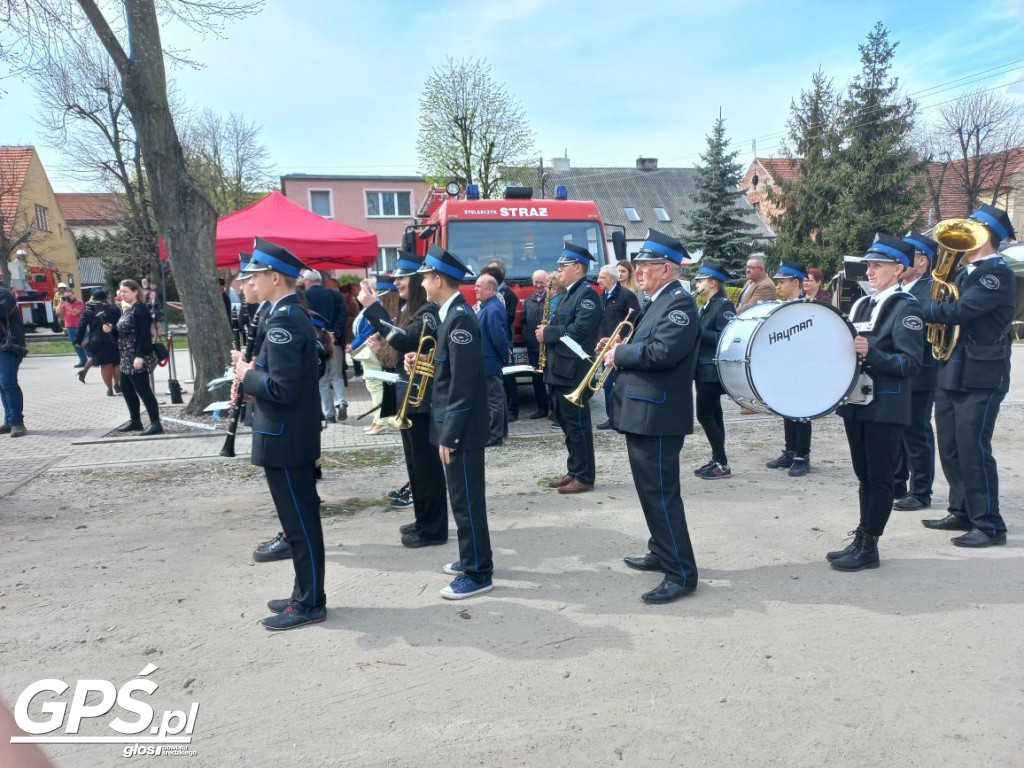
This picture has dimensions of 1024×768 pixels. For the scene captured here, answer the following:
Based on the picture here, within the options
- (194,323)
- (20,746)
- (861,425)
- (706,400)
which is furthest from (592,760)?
(194,323)

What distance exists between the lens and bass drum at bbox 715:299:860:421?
14.0 ft

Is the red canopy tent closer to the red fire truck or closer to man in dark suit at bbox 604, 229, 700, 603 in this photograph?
the red fire truck

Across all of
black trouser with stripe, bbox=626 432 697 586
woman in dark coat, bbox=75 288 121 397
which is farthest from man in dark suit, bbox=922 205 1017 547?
woman in dark coat, bbox=75 288 121 397

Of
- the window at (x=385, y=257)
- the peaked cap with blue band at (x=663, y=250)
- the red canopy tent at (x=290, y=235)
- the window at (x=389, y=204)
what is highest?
the window at (x=389, y=204)

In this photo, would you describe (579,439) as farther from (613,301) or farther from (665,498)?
(613,301)

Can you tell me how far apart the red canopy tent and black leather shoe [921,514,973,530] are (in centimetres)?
981

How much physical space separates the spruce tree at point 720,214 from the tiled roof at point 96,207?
91.1 feet

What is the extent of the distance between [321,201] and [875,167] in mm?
29854

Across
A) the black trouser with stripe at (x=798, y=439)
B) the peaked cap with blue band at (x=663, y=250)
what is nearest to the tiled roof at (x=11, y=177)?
the black trouser with stripe at (x=798, y=439)

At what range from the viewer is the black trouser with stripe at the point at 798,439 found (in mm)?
6773

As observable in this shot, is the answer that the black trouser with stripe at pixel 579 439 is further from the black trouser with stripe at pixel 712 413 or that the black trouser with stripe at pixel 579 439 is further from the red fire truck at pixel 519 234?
the red fire truck at pixel 519 234

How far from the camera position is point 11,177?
31.2m

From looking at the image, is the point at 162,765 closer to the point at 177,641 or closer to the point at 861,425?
the point at 177,641

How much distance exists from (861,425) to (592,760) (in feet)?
9.02
